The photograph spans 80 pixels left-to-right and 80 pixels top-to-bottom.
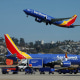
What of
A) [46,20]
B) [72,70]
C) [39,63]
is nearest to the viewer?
[72,70]

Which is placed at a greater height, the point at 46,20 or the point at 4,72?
the point at 46,20

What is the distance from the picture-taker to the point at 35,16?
74.6 m

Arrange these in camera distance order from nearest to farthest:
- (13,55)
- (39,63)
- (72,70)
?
1. (72,70)
2. (39,63)
3. (13,55)

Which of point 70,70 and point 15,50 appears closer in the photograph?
point 70,70

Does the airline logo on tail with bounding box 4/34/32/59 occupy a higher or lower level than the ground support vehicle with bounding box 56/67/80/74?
higher

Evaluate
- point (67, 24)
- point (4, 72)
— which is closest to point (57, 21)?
point (67, 24)

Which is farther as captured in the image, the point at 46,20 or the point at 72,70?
the point at 46,20

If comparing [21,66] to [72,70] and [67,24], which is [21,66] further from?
[72,70]

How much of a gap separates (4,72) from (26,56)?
2585cm

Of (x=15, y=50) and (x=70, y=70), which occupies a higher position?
(x=15, y=50)

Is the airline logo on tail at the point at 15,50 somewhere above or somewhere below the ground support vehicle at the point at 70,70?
above

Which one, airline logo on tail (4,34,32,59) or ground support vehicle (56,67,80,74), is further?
airline logo on tail (4,34,32,59)

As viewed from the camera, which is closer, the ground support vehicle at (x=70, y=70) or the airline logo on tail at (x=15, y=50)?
the ground support vehicle at (x=70, y=70)

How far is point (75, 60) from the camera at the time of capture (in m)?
91.8
